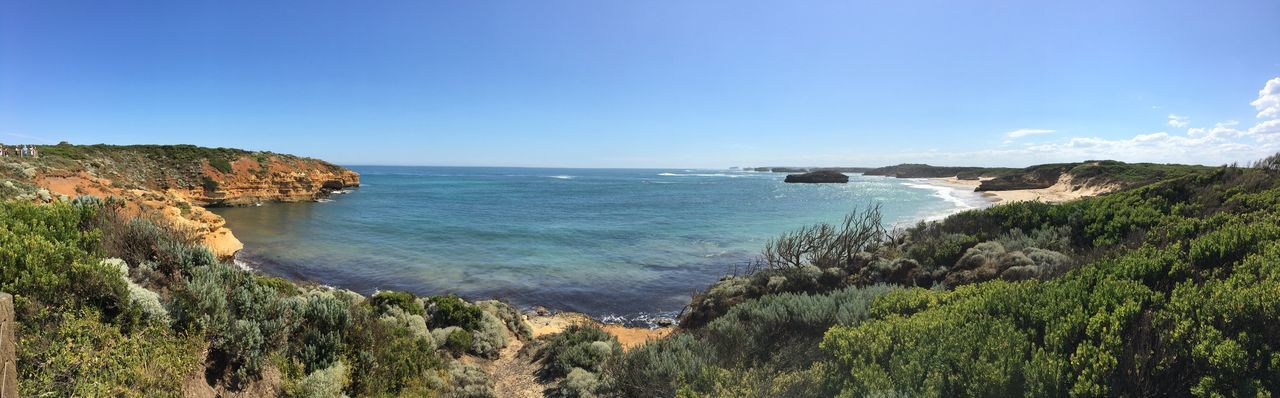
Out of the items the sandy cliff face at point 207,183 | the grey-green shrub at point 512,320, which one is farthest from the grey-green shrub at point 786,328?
the sandy cliff face at point 207,183

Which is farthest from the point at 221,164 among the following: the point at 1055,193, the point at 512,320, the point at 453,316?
the point at 1055,193

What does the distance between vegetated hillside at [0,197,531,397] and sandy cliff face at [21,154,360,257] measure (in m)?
14.7

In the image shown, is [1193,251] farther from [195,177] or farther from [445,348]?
[195,177]

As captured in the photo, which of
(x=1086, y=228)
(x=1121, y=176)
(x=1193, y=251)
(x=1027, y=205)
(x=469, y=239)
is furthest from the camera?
(x=1121, y=176)

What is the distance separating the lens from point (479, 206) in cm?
4509

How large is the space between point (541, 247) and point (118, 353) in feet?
65.0

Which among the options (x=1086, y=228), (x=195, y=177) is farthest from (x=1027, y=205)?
(x=195, y=177)

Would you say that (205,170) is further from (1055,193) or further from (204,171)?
(1055,193)

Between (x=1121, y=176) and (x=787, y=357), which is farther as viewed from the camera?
(x=1121, y=176)

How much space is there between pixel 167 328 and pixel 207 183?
49011 millimetres

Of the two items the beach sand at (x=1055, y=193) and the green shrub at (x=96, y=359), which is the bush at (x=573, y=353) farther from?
the beach sand at (x=1055, y=193)

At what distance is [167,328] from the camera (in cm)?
473

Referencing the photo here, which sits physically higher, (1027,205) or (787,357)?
(1027,205)

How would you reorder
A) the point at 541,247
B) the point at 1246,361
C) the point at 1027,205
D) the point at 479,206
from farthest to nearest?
1. the point at 479,206
2. the point at 541,247
3. the point at 1027,205
4. the point at 1246,361
